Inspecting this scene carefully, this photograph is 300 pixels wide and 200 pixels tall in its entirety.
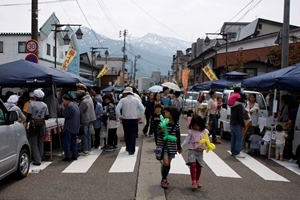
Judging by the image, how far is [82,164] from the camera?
26.3 ft

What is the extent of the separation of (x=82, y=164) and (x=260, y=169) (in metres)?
4.35

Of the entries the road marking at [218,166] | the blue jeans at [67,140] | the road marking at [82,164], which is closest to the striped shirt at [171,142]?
the road marking at [218,166]

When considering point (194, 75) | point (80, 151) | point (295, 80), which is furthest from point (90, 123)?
point (194, 75)

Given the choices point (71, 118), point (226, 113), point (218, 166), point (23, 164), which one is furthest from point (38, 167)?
point (226, 113)

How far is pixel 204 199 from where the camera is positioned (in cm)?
553

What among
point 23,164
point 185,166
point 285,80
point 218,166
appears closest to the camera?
point 23,164

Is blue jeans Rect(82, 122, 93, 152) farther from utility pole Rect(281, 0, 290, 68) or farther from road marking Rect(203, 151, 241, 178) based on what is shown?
utility pole Rect(281, 0, 290, 68)

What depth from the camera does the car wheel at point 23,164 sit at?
6.45 metres

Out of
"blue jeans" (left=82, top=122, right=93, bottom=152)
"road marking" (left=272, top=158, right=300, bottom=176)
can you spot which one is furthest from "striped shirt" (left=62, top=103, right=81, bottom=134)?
"road marking" (left=272, top=158, right=300, bottom=176)

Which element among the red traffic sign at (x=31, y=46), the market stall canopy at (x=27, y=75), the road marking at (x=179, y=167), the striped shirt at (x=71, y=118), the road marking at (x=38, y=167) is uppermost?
the red traffic sign at (x=31, y=46)

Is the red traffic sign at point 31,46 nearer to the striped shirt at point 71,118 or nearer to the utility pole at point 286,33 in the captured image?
the striped shirt at point 71,118

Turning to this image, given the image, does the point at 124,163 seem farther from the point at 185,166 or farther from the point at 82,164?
the point at 185,166

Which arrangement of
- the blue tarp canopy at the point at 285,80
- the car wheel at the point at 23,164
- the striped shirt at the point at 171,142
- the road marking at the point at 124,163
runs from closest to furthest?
the striped shirt at the point at 171,142 → the car wheel at the point at 23,164 → the road marking at the point at 124,163 → the blue tarp canopy at the point at 285,80

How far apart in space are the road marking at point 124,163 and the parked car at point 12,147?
187cm
